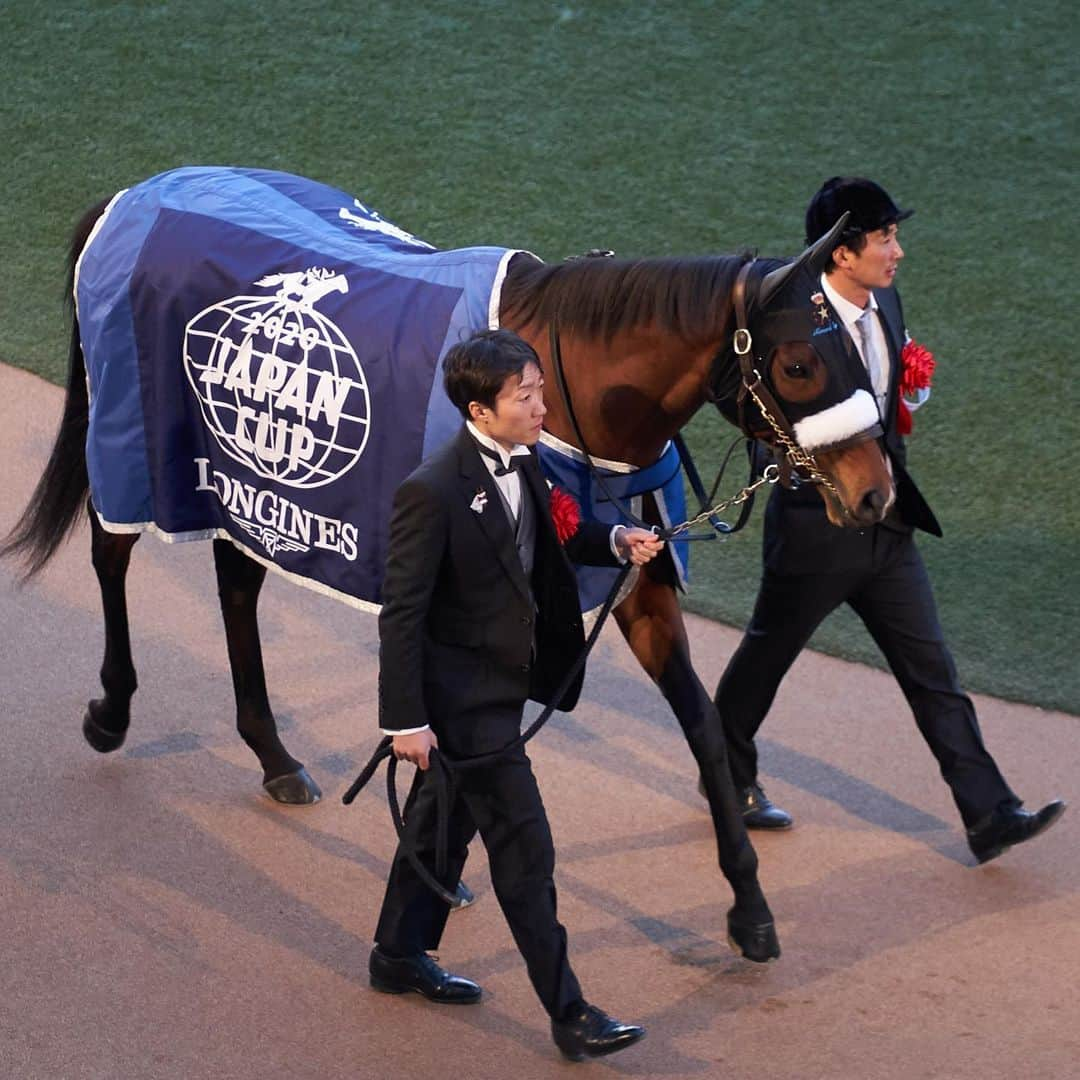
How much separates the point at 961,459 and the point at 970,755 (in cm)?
254

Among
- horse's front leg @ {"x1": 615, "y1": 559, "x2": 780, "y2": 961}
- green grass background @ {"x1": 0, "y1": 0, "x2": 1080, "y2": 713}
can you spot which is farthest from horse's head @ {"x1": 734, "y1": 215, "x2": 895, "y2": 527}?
green grass background @ {"x1": 0, "y1": 0, "x2": 1080, "y2": 713}

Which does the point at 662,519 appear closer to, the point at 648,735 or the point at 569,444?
the point at 569,444

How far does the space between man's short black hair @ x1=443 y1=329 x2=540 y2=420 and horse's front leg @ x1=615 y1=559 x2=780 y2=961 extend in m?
0.85

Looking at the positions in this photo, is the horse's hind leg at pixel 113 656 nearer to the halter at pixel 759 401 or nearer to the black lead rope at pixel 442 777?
the black lead rope at pixel 442 777

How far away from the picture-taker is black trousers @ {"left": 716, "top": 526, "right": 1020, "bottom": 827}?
4102mm

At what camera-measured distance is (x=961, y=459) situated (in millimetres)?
6484

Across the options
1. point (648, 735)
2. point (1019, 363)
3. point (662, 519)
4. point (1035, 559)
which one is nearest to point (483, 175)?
point (1019, 363)

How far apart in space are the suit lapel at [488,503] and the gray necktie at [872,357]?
3.41ft

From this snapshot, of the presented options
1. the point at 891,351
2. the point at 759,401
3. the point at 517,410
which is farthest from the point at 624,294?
the point at 891,351

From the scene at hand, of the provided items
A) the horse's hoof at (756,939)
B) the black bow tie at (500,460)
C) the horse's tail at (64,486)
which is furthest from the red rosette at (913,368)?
the horse's tail at (64,486)

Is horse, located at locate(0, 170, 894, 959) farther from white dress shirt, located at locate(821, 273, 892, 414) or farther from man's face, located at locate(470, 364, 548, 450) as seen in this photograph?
man's face, located at locate(470, 364, 548, 450)

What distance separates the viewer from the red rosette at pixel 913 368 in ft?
12.9

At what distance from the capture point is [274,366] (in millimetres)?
3998

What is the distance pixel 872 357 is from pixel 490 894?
57.9 inches
